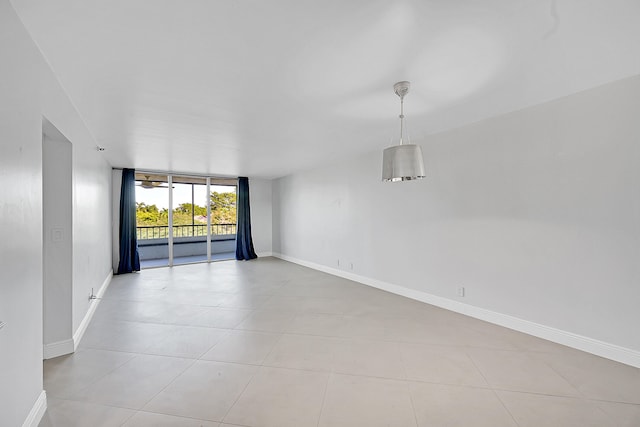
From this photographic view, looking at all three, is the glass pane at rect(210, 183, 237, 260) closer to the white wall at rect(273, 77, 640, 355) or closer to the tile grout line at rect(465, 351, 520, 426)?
the white wall at rect(273, 77, 640, 355)

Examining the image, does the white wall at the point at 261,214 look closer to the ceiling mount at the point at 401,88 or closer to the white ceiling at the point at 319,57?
the white ceiling at the point at 319,57

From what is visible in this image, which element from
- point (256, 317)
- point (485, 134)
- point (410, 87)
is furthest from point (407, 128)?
point (256, 317)

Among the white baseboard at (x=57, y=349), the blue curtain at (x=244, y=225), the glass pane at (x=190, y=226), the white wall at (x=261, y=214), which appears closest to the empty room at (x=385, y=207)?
the white baseboard at (x=57, y=349)

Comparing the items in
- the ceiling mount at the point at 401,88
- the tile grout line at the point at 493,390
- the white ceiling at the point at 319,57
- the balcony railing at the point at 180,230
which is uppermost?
the white ceiling at the point at 319,57

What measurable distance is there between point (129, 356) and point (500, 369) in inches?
131

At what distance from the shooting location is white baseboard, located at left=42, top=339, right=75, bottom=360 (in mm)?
2521

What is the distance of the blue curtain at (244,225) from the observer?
307 inches

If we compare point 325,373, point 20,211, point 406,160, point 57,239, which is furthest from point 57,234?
point 406,160

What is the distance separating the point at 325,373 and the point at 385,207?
117 inches

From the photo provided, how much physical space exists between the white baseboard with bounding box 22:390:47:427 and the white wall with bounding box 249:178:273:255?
6342 millimetres

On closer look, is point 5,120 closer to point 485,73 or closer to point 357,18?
point 357,18

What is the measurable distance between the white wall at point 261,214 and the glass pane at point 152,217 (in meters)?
2.24

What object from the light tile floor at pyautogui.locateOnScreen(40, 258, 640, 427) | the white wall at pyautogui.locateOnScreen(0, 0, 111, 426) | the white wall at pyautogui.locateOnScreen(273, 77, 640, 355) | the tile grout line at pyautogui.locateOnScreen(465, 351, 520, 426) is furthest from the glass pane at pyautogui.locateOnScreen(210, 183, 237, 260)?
the tile grout line at pyautogui.locateOnScreen(465, 351, 520, 426)

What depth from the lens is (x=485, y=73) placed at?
220 centimetres
